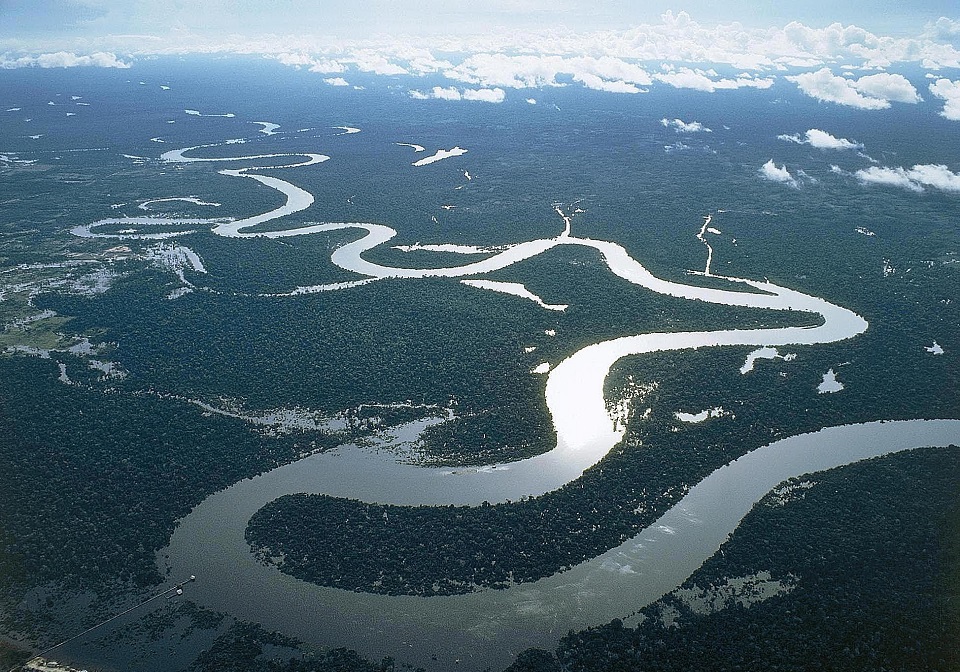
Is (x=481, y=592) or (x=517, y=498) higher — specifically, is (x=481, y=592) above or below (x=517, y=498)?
below

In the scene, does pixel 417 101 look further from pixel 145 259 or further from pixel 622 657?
pixel 622 657

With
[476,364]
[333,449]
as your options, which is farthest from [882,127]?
[333,449]

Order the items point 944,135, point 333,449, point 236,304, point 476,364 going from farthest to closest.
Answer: point 944,135 → point 236,304 → point 476,364 → point 333,449

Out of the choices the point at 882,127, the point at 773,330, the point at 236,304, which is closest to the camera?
the point at 773,330

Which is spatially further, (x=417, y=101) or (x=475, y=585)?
(x=417, y=101)

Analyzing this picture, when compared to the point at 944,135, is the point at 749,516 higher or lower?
lower

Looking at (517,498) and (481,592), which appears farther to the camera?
(517,498)

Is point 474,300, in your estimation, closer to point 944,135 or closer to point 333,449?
point 333,449
